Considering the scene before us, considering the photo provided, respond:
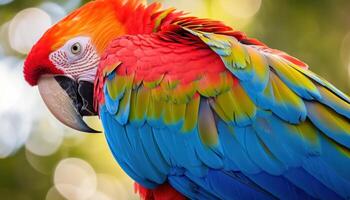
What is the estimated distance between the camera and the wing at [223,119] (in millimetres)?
2311

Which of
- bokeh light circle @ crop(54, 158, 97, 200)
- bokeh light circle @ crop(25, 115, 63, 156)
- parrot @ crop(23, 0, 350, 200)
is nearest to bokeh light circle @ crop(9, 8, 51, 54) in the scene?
bokeh light circle @ crop(25, 115, 63, 156)

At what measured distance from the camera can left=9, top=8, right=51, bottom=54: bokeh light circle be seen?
19.6 ft

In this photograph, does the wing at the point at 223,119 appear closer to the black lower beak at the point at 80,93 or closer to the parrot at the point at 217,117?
the parrot at the point at 217,117

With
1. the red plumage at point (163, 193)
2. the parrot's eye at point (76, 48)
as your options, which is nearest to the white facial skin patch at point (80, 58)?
Answer: the parrot's eye at point (76, 48)

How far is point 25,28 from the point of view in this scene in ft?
19.7

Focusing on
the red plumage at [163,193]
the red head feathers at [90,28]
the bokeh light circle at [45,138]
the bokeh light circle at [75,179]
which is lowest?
the bokeh light circle at [75,179]

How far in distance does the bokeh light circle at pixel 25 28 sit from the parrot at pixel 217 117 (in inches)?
132

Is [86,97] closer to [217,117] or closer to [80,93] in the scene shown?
[80,93]

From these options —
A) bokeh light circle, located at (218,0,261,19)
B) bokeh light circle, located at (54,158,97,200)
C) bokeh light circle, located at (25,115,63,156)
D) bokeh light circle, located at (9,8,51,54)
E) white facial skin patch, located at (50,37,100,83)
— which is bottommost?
bokeh light circle, located at (54,158,97,200)

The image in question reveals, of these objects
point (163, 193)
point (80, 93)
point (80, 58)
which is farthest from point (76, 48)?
point (163, 193)

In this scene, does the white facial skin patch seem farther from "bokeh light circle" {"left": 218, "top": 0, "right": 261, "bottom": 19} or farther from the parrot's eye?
"bokeh light circle" {"left": 218, "top": 0, "right": 261, "bottom": 19}

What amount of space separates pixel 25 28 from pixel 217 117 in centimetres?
394

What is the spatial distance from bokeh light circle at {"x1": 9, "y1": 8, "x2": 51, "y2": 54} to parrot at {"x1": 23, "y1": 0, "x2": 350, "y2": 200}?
11.0 feet

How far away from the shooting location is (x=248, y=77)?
2424 millimetres
